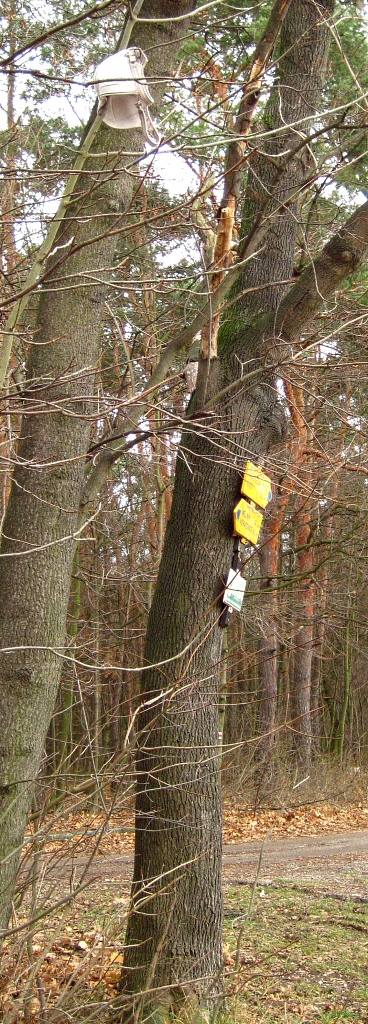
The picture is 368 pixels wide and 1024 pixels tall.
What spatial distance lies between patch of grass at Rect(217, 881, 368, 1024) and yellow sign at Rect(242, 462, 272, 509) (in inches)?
80.4

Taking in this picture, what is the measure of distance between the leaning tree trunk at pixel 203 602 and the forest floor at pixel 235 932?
20 cm

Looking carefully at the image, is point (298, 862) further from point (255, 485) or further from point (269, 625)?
point (255, 485)

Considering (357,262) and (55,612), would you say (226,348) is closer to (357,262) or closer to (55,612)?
(357,262)

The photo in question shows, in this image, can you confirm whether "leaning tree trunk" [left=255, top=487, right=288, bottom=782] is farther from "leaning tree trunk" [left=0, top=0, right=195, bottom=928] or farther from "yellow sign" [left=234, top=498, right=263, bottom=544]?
"leaning tree trunk" [left=0, top=0, right=195, bottom=928]

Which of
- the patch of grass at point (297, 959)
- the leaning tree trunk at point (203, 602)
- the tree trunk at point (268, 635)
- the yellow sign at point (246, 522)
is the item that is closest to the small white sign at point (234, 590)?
the leaning tree trunk at point (203, 602)

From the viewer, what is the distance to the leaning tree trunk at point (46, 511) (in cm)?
338

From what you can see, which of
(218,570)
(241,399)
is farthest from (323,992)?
(241,399)

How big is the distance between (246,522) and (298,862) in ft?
22.2

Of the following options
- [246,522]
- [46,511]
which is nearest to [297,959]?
[246,522]

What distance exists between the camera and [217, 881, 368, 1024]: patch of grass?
16.0 ft

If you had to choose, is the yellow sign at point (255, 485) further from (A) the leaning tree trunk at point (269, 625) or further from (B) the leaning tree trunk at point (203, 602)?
(A) the leaning tree trunk at point (269, 625)

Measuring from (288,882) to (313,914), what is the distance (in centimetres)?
160

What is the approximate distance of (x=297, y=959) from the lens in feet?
19.3

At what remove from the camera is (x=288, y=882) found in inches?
341
